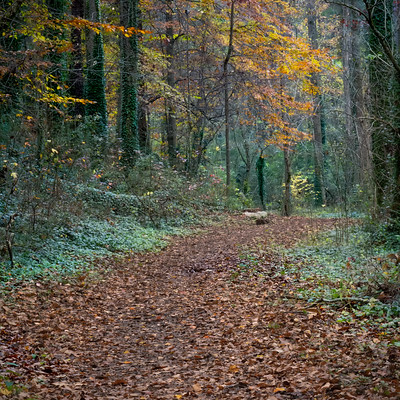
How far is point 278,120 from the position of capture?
19.1 m

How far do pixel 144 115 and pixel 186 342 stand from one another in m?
15.9

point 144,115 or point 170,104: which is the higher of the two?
point 170,104

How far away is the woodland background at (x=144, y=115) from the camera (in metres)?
8.55

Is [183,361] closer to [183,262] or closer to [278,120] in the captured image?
[183,262]

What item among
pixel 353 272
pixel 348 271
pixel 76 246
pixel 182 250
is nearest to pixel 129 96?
pixel 182 250

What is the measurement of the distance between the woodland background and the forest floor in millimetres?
1430

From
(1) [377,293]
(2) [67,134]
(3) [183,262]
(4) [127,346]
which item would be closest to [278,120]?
(2) [67,134]

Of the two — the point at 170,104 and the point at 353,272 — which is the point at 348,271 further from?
the point at 170,104

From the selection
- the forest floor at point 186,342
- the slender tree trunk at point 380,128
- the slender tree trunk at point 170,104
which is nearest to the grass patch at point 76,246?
the forest floor at point 186,342

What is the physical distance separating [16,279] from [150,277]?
2.80 m

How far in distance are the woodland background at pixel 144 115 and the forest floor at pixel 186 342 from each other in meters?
1.43

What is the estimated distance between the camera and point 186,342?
559 cm

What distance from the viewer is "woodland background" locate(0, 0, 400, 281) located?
8.55 metres

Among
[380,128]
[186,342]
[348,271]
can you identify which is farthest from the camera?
[380,128]
